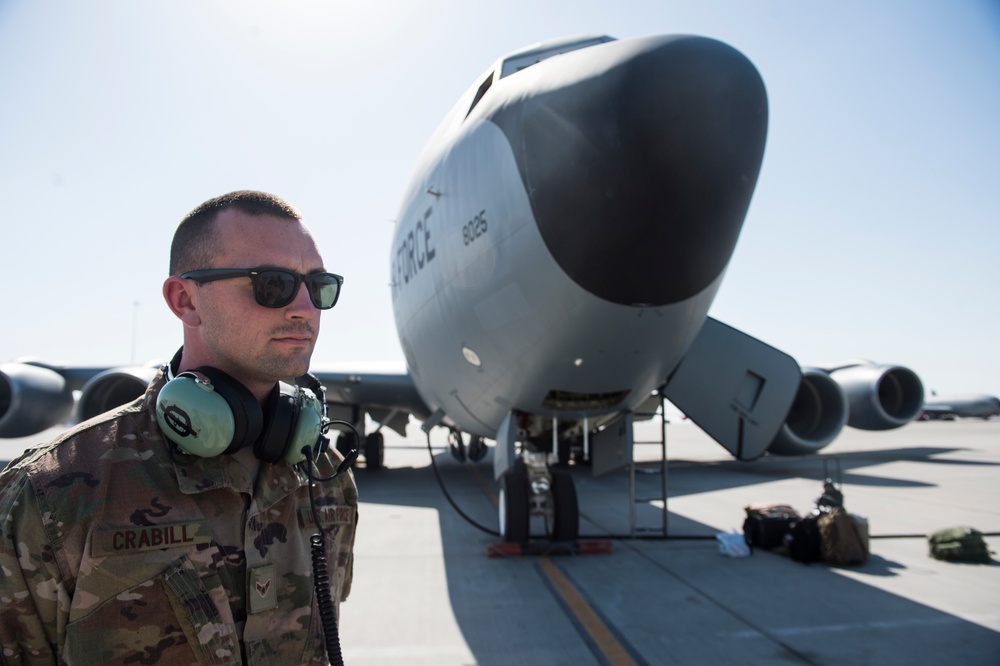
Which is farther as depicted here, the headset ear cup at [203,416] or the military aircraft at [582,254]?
the military aircraft at [582,254]

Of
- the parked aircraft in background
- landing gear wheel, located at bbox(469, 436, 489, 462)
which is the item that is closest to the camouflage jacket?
landing gear wheel, located at bbox(469, 436, 489, 462)

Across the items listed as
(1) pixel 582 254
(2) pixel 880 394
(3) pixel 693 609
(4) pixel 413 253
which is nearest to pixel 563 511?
A: (3) pixel 693 609

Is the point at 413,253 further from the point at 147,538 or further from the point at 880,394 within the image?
the point at 880,394

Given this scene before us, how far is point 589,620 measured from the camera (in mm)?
4012

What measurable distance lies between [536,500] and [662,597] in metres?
1.71

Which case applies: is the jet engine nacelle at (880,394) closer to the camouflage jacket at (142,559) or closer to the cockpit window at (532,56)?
the cockpit window at (532,56)

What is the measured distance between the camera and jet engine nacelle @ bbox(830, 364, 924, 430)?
13.0 m

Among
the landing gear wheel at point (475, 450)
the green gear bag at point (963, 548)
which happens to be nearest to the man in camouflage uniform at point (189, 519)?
the green gear bag at point (963, 548)

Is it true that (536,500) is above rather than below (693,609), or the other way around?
above

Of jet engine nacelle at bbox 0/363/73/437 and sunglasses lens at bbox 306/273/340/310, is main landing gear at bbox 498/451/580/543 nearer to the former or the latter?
sunglasses lens at bbox 306/273/340/310

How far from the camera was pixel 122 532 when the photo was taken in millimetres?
1078

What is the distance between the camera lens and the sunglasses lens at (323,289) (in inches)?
52.9

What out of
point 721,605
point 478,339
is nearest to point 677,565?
point 721,605

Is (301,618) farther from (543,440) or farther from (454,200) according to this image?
(543,440)
